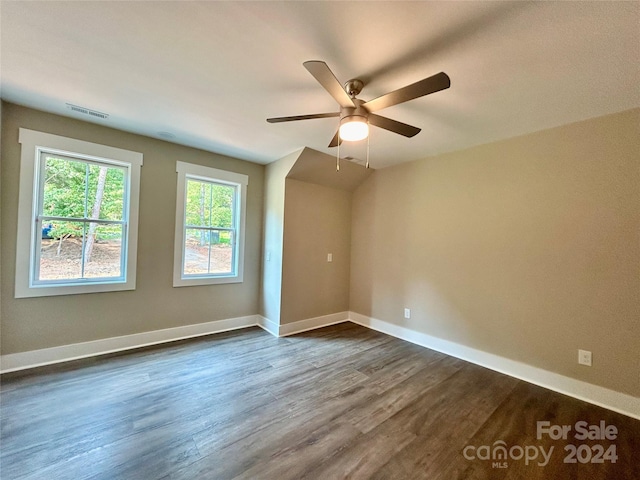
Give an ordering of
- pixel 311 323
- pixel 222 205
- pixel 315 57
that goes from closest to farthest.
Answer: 1. pixel 315 57
2. pixel 222 205
3. pixel 311 323

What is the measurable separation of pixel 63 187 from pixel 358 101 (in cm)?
316

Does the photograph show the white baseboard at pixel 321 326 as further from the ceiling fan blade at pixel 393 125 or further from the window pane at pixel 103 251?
the ceiling fan blade at pixel 393 125

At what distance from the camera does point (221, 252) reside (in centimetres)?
384

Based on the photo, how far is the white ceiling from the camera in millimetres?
1371

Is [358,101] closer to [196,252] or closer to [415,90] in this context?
[415,90]

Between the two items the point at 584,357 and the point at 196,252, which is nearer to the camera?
the point at 584,357

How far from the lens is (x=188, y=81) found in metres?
2.00

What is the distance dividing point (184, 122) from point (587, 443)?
433 centimetres

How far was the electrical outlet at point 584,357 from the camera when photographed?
232cm

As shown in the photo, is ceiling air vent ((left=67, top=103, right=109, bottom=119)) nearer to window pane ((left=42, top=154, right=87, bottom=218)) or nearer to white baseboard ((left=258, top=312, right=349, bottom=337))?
window pane ((left=42, top=154, right=87, bottom=218))

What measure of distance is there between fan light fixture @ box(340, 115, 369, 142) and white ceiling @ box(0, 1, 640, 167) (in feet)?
1.03

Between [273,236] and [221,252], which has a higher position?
[273,236]

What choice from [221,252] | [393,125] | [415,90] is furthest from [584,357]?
[221,252]

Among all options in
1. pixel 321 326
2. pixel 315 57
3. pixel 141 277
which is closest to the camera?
pixel 315 57
